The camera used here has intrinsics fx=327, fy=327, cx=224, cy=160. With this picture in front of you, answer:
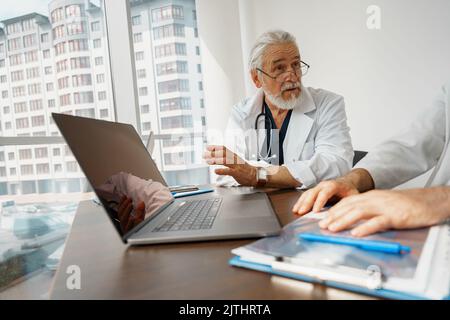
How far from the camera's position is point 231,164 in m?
1.10

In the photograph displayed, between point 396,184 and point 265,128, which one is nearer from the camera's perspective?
point 396,184

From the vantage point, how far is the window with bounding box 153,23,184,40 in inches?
125

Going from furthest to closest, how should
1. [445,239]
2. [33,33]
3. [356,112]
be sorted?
[356,112]
[33,33]
[445,239]

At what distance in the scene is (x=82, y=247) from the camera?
0.59 m

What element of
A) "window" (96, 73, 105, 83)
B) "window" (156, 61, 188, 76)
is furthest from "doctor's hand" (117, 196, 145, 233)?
"window" (156, 61, 188, 76)

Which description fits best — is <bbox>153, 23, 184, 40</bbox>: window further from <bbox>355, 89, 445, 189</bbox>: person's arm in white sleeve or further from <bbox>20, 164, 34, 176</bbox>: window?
<bbox>355, 89, 445, 189</bbox>: person's arm in white sleeve

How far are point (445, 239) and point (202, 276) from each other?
0.32 metres

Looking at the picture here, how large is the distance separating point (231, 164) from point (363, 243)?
2.34 ft

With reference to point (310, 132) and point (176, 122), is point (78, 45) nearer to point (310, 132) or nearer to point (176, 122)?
point (176, 122)

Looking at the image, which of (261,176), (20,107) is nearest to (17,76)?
(20,107)

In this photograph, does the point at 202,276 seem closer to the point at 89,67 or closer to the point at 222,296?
the point at 222,296

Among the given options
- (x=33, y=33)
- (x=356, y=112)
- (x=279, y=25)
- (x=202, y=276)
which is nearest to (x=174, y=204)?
(x=202, y=276)

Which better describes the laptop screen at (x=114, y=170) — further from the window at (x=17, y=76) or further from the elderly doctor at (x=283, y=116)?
the window at (x=17, y=76)
